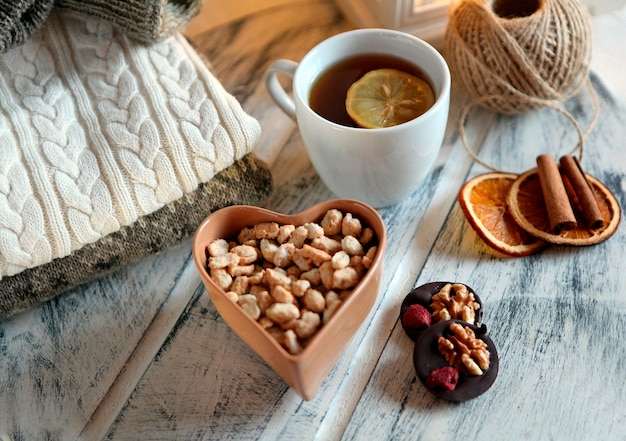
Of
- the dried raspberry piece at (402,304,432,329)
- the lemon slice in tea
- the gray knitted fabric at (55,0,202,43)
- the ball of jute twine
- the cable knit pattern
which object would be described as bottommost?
the dried raspberry piece at (402,304,432,329)

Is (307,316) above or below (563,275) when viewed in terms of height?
above

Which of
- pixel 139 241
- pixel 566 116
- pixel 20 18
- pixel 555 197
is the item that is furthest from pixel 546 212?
pixel 20 18

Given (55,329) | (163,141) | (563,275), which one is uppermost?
(163,141)

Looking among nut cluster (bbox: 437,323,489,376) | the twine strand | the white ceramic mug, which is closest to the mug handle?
the white ceramic mug

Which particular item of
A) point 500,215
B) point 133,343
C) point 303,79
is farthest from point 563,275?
point 133,343

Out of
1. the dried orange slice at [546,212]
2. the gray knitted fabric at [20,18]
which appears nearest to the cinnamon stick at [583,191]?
the dried orange slice at [546,212]

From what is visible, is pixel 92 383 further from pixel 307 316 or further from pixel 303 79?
pixel 303 79

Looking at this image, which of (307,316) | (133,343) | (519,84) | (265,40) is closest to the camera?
(307,316)

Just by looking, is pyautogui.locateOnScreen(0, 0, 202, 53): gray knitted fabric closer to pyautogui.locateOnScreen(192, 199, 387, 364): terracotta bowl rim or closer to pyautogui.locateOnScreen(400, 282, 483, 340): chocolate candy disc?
pyautogui.locateOnScreen(192, 199, 387, 364): terracotta bowl rim
